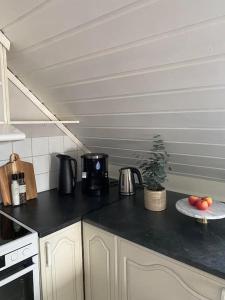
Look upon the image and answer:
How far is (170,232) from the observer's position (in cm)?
121

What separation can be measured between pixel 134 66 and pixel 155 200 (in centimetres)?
81

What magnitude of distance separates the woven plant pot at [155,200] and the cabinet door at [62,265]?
445 millimetres

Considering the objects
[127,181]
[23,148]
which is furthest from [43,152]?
[127,181]

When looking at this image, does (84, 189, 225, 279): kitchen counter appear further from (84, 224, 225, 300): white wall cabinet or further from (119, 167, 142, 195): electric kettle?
(119, 167, 142, 195): electric kettle

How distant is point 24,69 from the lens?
1.45 metres

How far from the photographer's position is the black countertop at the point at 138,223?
1022 mm

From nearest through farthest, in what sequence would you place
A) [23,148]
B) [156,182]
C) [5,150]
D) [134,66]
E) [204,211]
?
[134,66] → [204,211] → [156,182] → [5,150] → [23,148]

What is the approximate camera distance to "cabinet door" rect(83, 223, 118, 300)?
4.29 feet

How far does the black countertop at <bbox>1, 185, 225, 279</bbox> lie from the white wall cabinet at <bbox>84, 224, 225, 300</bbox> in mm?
49

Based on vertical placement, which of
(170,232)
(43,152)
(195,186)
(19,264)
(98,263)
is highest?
(43,152)

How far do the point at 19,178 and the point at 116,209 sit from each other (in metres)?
0.67

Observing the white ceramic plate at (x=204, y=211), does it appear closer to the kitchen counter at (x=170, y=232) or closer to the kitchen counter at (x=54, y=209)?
the kitchen counter at (x=170, y=232)

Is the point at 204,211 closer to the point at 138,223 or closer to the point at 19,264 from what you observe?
the point at 138,223

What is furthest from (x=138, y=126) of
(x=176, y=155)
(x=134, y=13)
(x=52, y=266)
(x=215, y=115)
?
(x=52, y=266)
